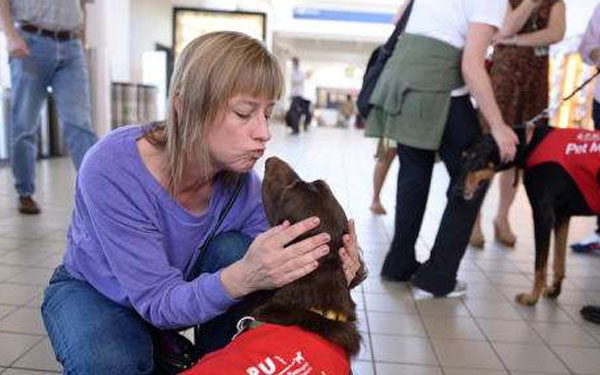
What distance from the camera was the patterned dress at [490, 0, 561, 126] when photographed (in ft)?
12.7

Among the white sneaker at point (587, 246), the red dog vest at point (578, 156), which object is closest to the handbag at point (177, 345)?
the red dog vest at point (578, 156)

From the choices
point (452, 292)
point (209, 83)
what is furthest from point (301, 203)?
point (452, 292)

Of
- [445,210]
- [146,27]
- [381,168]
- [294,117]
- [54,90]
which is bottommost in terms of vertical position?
[294,117]

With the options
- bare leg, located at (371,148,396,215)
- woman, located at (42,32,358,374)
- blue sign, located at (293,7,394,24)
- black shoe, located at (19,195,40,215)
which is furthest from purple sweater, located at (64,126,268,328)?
blue sign, located at (293,7,394,24)

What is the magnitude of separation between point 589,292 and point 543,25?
5.55 ft

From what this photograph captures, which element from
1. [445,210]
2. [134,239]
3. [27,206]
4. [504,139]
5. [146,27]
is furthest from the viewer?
[146,27]

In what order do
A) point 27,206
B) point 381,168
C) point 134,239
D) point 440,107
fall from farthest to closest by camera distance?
point 381,168, point 27,206, point 440,107, point 134,239

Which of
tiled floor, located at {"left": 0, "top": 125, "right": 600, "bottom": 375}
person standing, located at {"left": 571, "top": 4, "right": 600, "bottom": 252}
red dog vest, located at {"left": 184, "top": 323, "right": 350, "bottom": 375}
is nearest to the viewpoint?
red dog vest, located at {"left": 184, "top": 323, "right": 350, "bottom": 375}

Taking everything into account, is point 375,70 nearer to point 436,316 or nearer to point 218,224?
point 436,316

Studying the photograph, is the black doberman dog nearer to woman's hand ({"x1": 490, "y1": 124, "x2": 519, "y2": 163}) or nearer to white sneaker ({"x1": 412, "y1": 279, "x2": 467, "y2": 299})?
woman's hand ({"x1": 490, "y1": 124, "x2": 519, "y2": 163})

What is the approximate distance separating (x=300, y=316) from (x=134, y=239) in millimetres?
460

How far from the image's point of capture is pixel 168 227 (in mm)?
1632

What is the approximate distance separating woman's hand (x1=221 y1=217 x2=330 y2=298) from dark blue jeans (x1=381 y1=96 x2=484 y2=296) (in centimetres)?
182

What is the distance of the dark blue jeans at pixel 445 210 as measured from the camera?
3039mm
